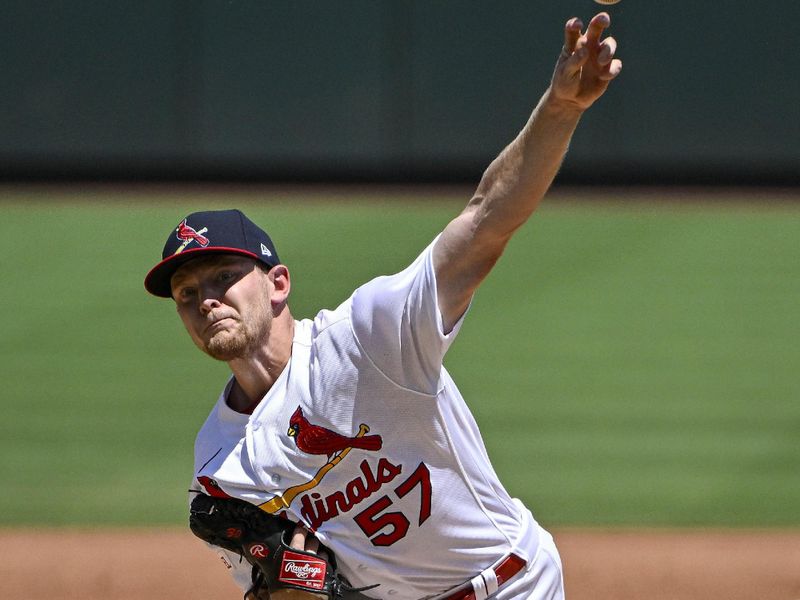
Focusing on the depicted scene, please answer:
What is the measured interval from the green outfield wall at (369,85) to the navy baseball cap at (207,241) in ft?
27.3

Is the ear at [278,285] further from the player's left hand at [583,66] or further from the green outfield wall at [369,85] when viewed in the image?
the green outfield wall at [369,85]

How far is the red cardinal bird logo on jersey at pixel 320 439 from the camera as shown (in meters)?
2.60

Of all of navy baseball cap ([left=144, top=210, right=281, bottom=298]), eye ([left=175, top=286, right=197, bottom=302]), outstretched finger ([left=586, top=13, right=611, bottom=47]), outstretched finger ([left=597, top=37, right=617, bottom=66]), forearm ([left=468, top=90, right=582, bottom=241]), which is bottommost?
eye ([left=175, top=286, right=197, bottom=302])

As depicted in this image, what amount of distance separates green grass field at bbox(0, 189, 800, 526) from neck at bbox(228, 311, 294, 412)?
A: 4133 millimetres

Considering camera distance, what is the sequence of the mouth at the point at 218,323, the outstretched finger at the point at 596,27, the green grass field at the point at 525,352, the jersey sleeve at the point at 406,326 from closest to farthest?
the outstretched finger at the point at 596,27
the jersey sleeve at the point at 406,326
the mouth at the point at 218,323
the green grass field at the point at 525,352

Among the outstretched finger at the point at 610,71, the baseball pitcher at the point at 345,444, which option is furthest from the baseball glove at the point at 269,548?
the outstretched finger at the point at 610,71

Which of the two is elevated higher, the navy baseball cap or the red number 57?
the navy baseball cap

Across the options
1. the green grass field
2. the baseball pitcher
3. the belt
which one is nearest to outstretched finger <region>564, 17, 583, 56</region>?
the baseball pitcher

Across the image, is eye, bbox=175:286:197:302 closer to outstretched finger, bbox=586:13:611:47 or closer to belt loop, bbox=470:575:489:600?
belt loop, bbox=470:575:489:600

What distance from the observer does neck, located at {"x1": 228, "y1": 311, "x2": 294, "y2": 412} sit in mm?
2805

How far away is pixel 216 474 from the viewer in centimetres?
275

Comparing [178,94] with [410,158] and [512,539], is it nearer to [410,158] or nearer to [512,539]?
[410,158]

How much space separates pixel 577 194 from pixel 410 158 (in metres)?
1.67

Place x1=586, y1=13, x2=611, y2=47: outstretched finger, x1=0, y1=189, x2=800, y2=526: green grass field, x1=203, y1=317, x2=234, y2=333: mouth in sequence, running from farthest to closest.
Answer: x1=0, y1=189, x2=800, y2=526: green grass field, x1=203, y1=317, x2=234, y2=333: mouth, x1=586, y1=13, x2=611, y2=47: outstretched finger
